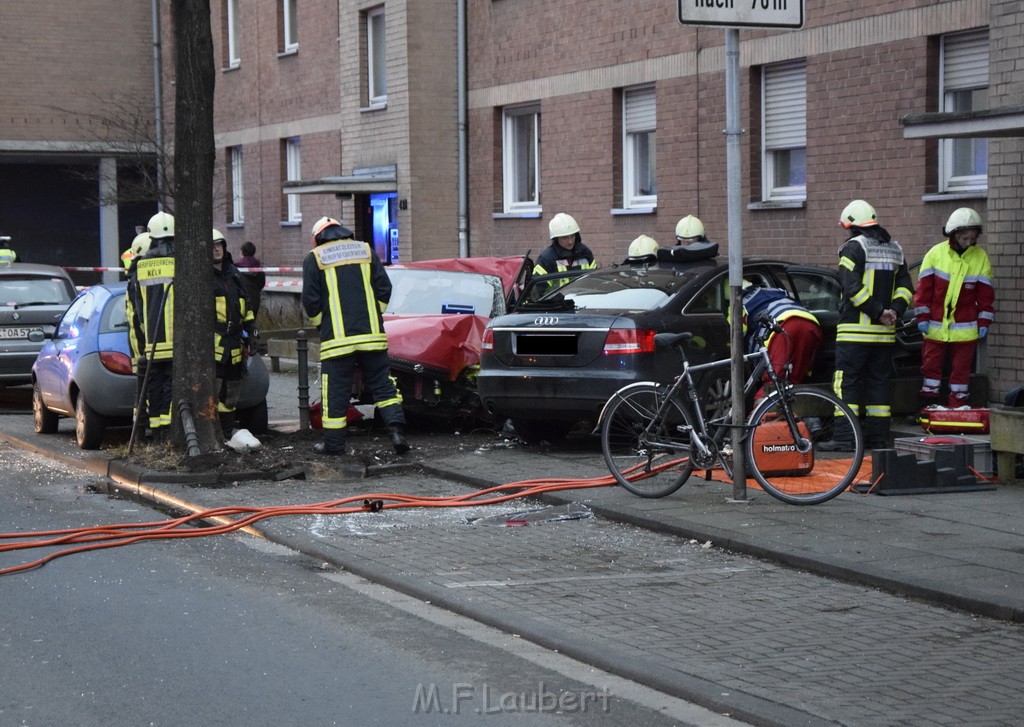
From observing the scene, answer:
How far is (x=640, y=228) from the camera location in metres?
20.0

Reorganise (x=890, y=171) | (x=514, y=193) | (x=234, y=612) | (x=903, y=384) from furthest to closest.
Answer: (x=514, y=193), (x=890, y=171), (x=903, y=384), (x=234, y=612)

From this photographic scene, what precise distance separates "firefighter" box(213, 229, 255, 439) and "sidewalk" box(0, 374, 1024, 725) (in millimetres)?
1786

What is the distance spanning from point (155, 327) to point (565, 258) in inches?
172

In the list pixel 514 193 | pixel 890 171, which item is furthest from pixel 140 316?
pixel 514 193

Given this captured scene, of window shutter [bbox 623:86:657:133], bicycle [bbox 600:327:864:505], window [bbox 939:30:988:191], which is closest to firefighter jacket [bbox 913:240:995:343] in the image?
bicycle [bbox 600:327:864:505]

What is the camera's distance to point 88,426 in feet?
44.1

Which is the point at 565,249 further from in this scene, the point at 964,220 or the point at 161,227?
the point at 964,220

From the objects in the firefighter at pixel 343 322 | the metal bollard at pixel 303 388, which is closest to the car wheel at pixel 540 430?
the firefighter at pixel 343 322

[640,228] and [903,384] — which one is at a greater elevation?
[640,228]

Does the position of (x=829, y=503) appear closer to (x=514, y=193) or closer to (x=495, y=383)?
(x=495, y=383)

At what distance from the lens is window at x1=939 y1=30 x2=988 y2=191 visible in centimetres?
1509

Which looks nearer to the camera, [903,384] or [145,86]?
[903,384]

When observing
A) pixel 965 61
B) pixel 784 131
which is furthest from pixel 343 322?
pixel 784 131

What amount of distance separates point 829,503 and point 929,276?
3.39m
